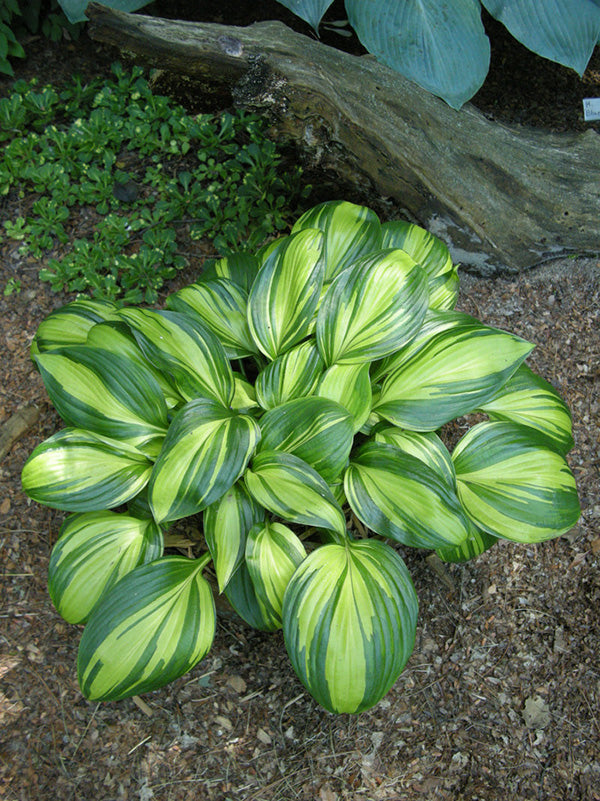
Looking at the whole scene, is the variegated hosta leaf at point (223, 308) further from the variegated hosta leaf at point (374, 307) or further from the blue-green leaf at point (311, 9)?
the blue-green leaf at point (311, 9)

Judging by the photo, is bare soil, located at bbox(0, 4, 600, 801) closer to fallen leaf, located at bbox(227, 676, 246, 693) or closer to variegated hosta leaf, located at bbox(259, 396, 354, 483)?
fallen leaf, located at bbox(227, 676, 246, 693)

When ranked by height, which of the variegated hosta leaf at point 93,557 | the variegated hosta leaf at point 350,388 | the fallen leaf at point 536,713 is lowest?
the fallen leaf at point 536,713

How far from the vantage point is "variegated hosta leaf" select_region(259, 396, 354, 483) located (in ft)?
4.66

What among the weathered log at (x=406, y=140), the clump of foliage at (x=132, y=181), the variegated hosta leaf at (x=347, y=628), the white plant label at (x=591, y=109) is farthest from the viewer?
the white plant label at (x=591, y=109)

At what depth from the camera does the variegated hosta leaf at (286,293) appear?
1.60m

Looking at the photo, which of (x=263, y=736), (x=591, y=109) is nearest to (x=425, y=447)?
(x=263, y=736)

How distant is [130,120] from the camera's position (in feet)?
8.04

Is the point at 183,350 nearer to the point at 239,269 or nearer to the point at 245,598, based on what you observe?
the point at 239,269

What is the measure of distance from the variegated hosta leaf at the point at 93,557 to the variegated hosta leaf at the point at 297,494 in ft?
1.05

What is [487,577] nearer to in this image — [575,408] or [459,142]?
[575,408]

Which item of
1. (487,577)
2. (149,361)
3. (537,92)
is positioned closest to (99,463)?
(149,361)

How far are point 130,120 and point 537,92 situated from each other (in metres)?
1.78

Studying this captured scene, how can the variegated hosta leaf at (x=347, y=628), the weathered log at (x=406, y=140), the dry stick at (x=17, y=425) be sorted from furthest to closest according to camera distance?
1. the dry stick at (x=17, y=425)
2. the weathered log at (x=406, y=140)
3. the variegated hosta leaf at (x=347, y=628)

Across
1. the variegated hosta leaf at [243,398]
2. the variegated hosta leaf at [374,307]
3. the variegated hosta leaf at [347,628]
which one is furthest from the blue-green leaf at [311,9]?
the variegated hosta leaf at [347,628]
